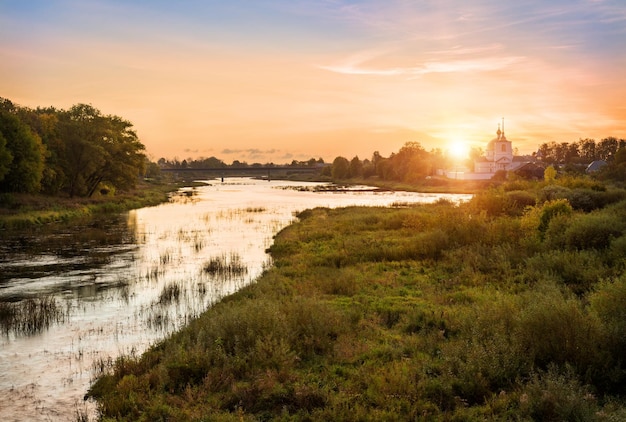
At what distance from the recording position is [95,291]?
2327 centimetres

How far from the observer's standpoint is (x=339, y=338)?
1404cm

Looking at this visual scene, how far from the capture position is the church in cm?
14375

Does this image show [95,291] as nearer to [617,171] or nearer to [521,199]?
[521,199]

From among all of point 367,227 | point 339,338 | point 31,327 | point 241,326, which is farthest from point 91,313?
point 367,227

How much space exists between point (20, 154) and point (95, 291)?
40210mm

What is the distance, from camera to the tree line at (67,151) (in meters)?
55.9

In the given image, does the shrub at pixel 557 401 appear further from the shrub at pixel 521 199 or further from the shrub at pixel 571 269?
the shrub at pixel 521 199

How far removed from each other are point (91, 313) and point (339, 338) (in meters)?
10.8

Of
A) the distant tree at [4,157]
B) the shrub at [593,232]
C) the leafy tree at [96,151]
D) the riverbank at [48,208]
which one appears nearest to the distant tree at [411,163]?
the leafy tree at [96,151]

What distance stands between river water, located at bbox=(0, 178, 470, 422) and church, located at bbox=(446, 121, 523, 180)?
108m

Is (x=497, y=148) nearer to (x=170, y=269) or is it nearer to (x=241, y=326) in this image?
(x=170, y=269)

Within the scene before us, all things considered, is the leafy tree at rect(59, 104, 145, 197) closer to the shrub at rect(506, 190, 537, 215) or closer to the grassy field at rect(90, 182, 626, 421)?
the shrub at rect(506, 190, 537, 215)

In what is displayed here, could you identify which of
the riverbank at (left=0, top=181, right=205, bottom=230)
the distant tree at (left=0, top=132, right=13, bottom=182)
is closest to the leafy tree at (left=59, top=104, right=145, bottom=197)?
the riverbank at (left=0, top=181, right=205, bottom=230)

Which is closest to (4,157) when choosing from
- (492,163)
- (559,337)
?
(559,337)
